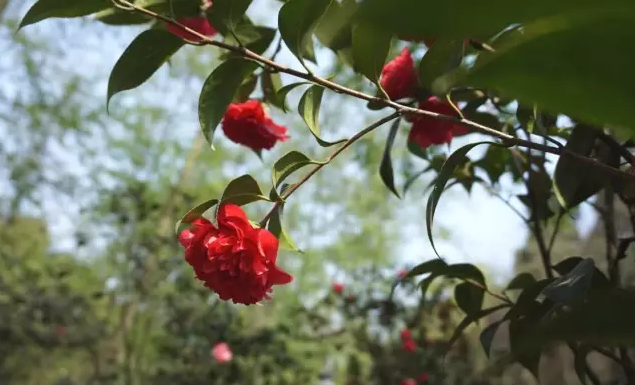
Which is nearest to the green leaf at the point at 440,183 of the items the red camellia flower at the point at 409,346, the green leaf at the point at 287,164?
the green leaf at the point at 287,164

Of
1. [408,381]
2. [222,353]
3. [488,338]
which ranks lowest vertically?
[488,338]

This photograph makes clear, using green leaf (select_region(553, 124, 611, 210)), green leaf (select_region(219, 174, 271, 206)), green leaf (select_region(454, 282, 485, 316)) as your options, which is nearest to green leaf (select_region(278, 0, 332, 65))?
green leaf (select_region(219, 174, 271, 206))

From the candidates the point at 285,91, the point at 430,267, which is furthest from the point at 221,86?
the point at 430,267

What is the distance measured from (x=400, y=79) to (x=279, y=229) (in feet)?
0.63

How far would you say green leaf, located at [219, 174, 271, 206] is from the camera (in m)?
0.50

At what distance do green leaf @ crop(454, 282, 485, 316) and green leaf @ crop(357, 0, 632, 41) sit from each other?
0.64 meters

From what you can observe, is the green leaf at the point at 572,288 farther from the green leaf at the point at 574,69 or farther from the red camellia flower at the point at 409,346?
the red camellia flower at the point at 409,346

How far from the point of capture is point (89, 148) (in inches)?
142

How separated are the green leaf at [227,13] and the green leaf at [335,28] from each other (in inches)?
2.8

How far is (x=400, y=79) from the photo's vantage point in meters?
0.62

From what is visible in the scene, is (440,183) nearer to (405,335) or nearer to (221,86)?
(221,86)

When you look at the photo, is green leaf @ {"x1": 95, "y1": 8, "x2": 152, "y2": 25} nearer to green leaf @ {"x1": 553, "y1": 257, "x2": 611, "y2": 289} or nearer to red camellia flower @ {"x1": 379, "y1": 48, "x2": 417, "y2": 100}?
red camellia flower @ {"x1": 379, "y1": 48, "x2": 417, "y2": 100}

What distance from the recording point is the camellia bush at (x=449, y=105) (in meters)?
0.12

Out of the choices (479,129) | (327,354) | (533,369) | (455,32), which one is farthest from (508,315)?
(327,354)
